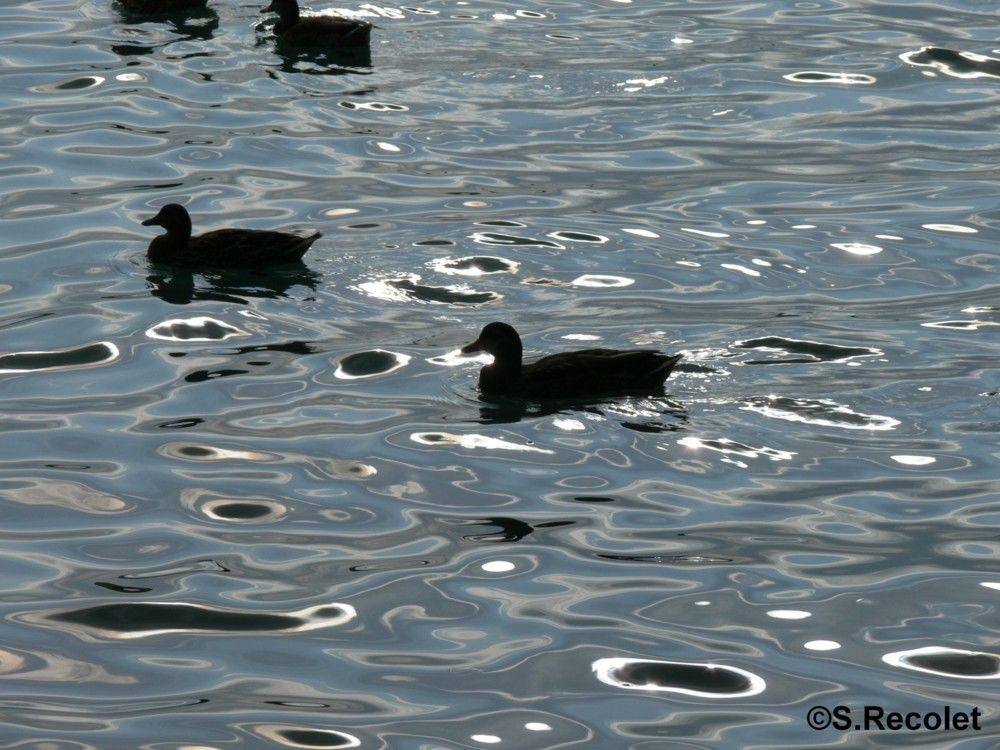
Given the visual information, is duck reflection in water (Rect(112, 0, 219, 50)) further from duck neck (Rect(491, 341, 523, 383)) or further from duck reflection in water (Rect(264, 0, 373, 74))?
duck neck (Rect(491, 341, 523, 383))

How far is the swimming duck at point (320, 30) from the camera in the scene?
2195cm

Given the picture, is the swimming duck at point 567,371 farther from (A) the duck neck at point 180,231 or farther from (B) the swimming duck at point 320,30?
(B) the swimming duck at point 320,30

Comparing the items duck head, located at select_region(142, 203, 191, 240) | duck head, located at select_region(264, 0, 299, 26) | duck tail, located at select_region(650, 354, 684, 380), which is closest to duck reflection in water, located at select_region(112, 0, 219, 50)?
duck head, located at select_region(264, 0, 299, 26)

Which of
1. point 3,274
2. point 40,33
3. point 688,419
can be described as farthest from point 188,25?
point 688,419

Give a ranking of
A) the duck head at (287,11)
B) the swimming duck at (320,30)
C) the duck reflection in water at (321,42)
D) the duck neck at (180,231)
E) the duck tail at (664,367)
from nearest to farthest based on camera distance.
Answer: the duck tail at (664,367), the duck neck at (180,231), the duck reflection in water at (321,42), the swimming duck at (320,30), the duck head at (287,11)

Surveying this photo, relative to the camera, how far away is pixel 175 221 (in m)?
16.1

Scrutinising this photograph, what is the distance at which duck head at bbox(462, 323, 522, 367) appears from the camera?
43.3 feet

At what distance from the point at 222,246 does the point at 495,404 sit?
372 cm

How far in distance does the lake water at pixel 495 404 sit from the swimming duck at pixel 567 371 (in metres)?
0.18

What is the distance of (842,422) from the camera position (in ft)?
41.9

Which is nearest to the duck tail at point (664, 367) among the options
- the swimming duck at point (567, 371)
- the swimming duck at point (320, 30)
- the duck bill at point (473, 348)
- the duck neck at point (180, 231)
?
the swimming duck at point (567, 371)

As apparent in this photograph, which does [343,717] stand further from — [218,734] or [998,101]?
[998,101]

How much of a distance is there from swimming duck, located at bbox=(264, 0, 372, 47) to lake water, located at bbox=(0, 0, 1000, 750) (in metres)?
0.26

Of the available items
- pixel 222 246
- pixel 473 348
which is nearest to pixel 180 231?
pixel 222 246
